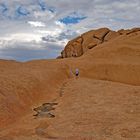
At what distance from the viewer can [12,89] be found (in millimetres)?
24016

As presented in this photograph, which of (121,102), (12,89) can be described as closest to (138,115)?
(121,102)

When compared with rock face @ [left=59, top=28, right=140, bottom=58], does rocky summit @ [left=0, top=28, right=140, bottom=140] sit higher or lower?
lower

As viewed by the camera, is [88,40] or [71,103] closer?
[71,103]

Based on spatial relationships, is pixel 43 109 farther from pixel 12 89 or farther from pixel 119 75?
pixel 119 75

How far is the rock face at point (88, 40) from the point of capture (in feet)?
200

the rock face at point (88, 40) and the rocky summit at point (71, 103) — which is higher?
the rock face at point (88, 40)

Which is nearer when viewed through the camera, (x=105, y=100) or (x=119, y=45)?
(x=105, y=100)

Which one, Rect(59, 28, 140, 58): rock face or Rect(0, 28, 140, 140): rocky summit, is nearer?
Rect(0, 28, 140, 140): rocky summit

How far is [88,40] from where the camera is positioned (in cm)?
6162

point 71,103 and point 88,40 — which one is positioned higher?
point 88,40

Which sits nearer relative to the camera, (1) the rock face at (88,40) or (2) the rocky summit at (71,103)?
(2) the rocky summit at (71,103)

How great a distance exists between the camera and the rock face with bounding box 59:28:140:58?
200 ft

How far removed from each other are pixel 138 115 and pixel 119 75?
810 inches

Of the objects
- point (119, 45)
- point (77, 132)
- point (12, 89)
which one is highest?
point (119, 45)
